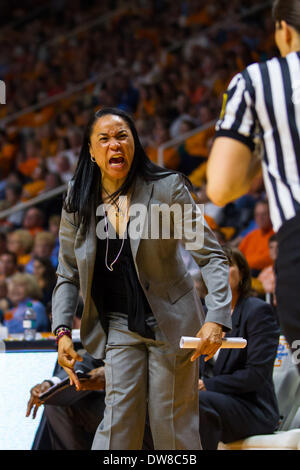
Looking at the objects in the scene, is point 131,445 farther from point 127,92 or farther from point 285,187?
point 127,92

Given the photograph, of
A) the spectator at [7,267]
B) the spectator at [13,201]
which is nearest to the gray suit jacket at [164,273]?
the spectator at [7,267]

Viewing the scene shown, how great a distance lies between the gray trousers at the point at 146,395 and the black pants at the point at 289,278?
86 centimetres

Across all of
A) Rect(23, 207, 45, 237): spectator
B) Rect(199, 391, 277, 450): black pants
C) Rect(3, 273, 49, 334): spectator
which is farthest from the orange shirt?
Rect(23, 207, 45, 237): spectator

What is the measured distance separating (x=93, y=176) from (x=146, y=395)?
822 mm

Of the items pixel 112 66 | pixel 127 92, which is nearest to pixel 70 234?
pixel 127 92

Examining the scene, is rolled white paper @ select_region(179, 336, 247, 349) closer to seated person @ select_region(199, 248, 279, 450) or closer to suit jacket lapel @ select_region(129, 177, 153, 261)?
suit jacket lapel @ select_region(129, 177, 153, 261)

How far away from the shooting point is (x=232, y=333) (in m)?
3.13

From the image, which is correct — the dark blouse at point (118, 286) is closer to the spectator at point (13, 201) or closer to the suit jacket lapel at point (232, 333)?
the suit jacket lapel at point (232, 333)

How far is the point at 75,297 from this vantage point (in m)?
2.49

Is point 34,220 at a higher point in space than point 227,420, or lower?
higher

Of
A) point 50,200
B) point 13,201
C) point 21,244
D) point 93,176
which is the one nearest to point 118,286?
point 93,176

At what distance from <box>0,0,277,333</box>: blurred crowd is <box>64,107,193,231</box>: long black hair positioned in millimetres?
2102

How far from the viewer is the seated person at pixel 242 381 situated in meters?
2.93

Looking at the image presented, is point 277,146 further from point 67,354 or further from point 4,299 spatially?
point 4,299
